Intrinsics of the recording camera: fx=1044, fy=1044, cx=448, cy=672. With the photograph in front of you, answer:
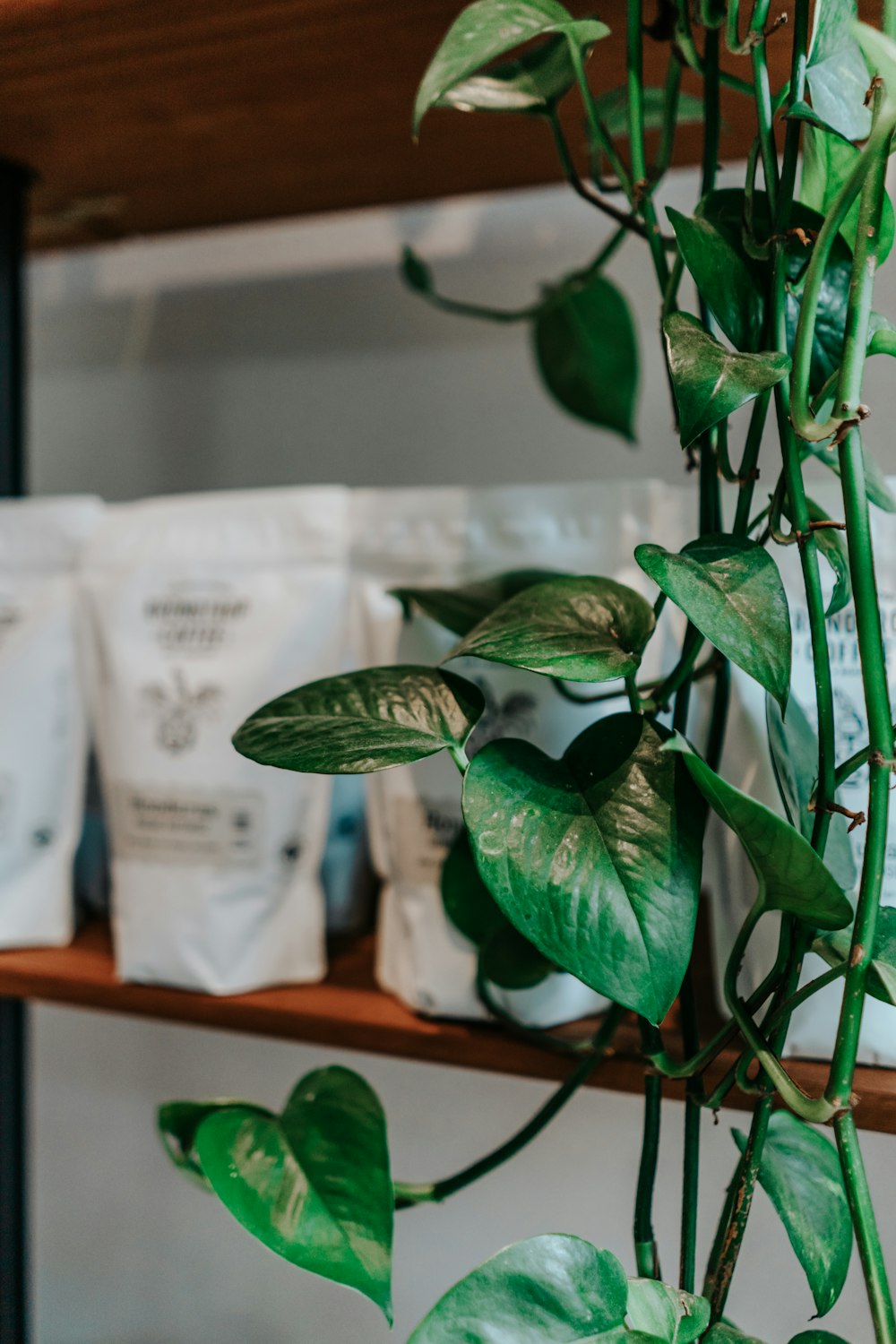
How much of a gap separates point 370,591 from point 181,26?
13.8 inches

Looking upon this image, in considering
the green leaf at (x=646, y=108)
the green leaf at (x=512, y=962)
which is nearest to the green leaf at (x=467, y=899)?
the green leaf at (x=512, y=962)

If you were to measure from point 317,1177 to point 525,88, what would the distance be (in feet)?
1.81

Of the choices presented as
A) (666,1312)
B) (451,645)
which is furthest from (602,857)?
(451,645)

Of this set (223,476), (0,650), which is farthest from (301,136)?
(0,650)

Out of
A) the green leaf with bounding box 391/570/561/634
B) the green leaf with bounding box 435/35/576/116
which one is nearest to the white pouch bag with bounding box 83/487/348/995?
the green leaf with bounding box 391/570/561/634

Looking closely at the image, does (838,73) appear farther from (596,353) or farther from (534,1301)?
(534,1301)

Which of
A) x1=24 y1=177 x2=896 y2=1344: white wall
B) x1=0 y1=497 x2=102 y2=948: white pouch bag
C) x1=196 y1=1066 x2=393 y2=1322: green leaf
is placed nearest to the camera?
x1=196 y1=1066 x2=393 y2=1322: green leaf

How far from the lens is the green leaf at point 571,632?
394 mm

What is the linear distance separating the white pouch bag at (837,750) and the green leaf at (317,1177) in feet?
0.72

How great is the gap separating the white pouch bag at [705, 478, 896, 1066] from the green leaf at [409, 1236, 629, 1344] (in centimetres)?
20

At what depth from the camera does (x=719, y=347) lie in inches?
15.3

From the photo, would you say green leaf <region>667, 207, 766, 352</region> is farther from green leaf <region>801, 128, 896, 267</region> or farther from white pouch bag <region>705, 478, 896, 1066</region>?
white pouch bag <region>705, 478, 896, 1066</region>

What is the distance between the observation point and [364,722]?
0.44m

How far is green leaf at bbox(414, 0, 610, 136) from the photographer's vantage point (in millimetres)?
418
